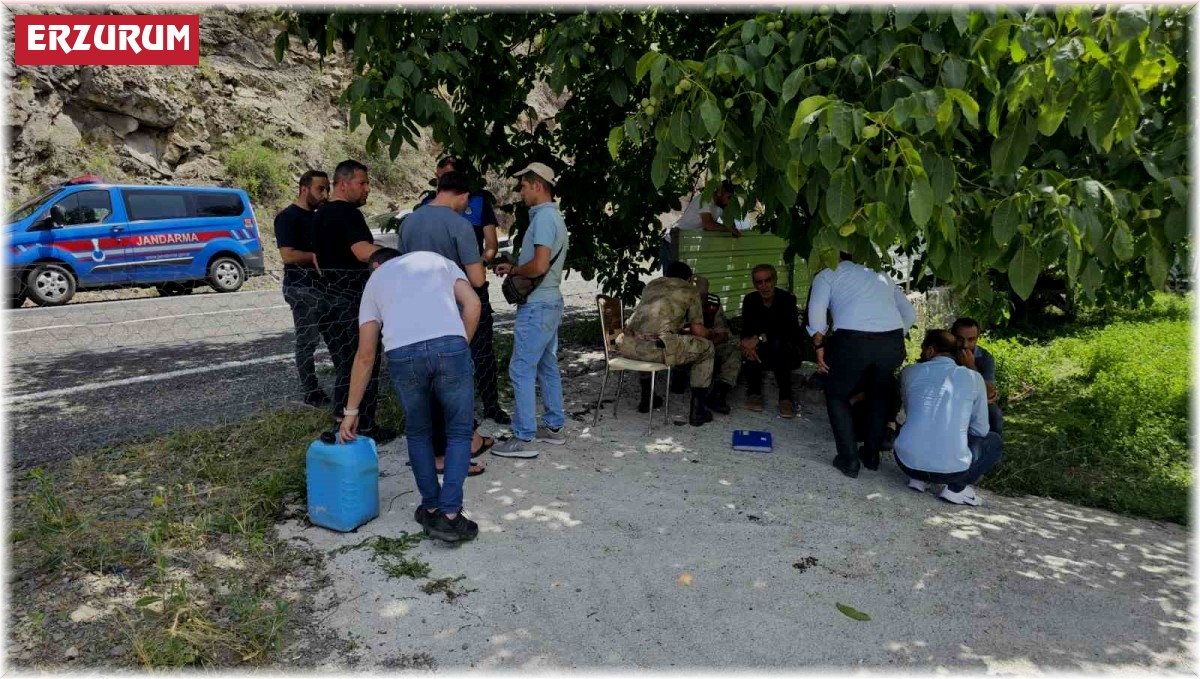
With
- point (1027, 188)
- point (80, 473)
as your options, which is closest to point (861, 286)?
point (1027, 188)

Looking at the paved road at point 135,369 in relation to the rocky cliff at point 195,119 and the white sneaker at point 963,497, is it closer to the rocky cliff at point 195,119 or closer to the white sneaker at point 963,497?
the white sneaker at point 963,497

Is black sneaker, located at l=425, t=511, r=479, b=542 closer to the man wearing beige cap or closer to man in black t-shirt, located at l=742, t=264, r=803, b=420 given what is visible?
the man wearing beige cap

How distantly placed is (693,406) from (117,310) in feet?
29.4

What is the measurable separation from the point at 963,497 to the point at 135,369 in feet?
22.6

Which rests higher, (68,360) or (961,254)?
(961,254)

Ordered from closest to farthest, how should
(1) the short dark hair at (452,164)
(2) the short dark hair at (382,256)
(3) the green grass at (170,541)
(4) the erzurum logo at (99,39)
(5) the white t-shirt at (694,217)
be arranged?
(3) the green grass at (170,541), (2) the short dark hair at (382,256), (1) the short dark hair at (452,164), (5) the white t-shirt at (694,217), (4) the erzurum logo at (99,39)

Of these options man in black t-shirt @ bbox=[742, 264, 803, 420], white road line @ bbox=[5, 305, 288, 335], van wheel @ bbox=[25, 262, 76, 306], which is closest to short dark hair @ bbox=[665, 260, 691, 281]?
man in black t-shirt @ bbox=[742, 264, 803, 420]

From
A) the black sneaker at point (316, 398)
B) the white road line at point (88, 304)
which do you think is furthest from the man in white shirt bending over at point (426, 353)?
the white road line at point (88, 304)

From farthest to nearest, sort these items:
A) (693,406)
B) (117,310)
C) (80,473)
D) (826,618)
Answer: (117,310), (693,406), (80,473), (826,618)

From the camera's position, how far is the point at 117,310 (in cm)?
1120

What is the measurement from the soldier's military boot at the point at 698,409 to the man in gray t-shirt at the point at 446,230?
84.5 inches

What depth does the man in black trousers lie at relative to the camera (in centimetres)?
486

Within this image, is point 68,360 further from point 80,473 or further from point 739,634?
point 739,634

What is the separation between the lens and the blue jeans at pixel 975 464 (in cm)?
454
